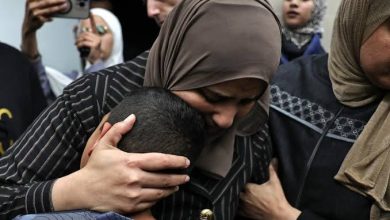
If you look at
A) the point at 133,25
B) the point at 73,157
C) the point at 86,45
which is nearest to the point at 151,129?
the point at 73,157

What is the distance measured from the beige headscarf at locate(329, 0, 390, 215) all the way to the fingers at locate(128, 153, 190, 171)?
61cm

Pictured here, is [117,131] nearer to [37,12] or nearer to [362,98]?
[362,98]

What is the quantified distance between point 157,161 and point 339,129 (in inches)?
28.3

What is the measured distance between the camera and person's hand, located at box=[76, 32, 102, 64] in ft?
9.46

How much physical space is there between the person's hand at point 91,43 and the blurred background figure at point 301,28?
A: 3.32 feet

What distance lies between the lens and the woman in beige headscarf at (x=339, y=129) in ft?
4.82

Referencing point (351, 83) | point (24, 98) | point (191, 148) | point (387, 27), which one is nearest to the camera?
point (191, 148)

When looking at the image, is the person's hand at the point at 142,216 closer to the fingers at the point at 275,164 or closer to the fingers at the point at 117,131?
the fingers at the point at 117,131

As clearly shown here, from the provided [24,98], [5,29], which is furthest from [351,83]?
[5,29]

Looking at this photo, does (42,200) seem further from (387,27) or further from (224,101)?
(387,27)

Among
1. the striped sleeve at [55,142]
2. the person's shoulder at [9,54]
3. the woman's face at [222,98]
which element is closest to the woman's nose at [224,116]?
the woman's face at [222,98]

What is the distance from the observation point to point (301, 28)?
3.11m

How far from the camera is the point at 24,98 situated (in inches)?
77.2

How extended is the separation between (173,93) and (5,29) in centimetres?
224
